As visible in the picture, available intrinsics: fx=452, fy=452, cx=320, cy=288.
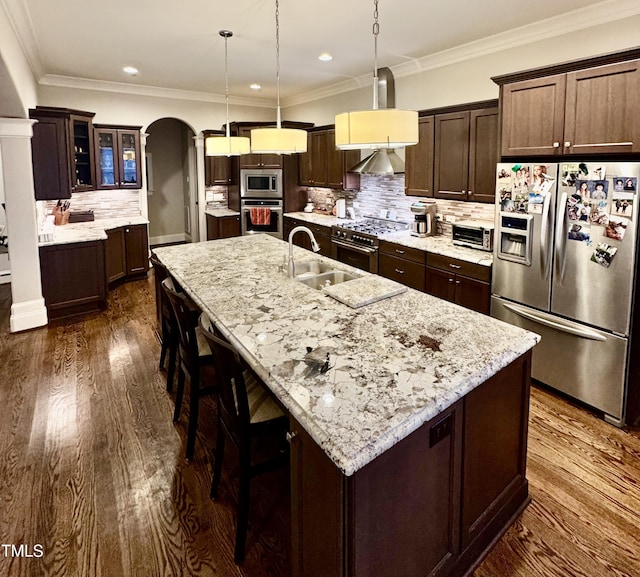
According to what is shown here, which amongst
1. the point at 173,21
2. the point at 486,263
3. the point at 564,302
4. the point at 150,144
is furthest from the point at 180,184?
the point at 564,302

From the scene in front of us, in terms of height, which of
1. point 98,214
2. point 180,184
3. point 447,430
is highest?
point 180,184

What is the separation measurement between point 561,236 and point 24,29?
4658 mm

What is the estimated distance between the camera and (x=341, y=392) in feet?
5.16

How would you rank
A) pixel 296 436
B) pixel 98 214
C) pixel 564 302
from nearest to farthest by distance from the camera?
1. pixel 296 436
2. pixel 564 302
3. pixel 98 214

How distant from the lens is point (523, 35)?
393cm

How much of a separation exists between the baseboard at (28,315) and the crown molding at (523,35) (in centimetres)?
471

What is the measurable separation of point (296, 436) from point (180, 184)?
8.80m

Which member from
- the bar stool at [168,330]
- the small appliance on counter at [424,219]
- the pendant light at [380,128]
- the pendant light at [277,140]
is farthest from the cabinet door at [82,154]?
the pendant light at [380,128]

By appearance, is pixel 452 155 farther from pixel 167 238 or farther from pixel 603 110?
pixel 167 238

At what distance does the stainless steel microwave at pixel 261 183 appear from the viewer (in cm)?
712

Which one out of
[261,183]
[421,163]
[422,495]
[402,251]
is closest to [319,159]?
[261,183]

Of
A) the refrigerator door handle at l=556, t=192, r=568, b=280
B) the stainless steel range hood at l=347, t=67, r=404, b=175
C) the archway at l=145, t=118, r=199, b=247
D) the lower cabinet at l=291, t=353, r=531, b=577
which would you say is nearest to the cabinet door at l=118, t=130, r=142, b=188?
the archway at l=145, t=118, r=199, b=247

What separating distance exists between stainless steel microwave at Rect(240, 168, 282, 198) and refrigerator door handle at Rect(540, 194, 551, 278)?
4.67 metres

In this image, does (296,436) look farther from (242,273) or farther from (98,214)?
(98,214)
